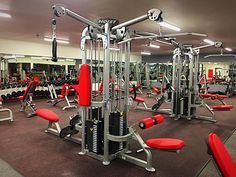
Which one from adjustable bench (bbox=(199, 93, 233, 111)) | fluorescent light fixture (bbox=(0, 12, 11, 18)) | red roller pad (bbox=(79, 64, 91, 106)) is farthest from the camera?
fluorescent light fixture (bbox=(0, 12, 11, 18))

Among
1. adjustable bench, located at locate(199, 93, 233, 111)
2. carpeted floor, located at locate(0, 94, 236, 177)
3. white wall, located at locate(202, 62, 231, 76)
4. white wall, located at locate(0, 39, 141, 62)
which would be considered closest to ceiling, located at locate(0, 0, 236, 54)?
adjustable bench, located at locate(199, 93, 233, 111)

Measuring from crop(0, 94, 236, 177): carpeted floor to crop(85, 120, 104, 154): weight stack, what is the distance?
16cm

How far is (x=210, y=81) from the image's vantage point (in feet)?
33.2

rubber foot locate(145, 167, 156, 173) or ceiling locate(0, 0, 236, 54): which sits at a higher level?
ceiling locate(0, 0, 236, 54)

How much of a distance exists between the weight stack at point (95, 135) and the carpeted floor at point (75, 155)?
0.16m

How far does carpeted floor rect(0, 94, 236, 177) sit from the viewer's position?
2273 mm

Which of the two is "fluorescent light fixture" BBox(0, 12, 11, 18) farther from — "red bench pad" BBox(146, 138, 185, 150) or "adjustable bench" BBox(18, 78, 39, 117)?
"red bench pad" BBox(146, 138, 185, 150)

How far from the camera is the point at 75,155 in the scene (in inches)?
106

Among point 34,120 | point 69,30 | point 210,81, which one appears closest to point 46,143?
point 34,120

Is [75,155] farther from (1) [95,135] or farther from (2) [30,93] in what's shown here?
(2) [30,93]

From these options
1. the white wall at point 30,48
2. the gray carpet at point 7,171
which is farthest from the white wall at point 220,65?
the gray carpet at point 7,171

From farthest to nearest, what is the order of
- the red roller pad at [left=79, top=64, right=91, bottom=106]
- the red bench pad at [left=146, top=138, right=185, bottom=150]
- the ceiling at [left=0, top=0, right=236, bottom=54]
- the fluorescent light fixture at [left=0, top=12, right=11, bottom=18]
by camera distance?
1. the fluorescent light fixture at [left=0, top=12, right=11, bottom=18]
2. the ceiling at [left=0, top=0, right=236, bottom=54]
3. the red roller pad at [left=79, top=64, right=91, bottom=106]
4. the red bench pad at [left=146, top=138, right=185, bottom=150]

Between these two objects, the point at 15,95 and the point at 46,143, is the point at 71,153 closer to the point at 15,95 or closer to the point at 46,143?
the point at 46,143

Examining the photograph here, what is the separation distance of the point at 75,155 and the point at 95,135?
462 mm
